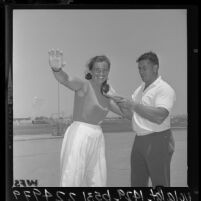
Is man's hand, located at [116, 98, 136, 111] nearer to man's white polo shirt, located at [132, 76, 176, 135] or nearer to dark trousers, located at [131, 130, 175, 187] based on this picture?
man's white polo shirt, located at [132, 76, 176, 135]

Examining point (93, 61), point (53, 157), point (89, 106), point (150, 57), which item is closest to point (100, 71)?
point (93, 61)

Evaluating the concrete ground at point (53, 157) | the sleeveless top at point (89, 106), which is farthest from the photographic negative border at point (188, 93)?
the sleeveless top at point (89, 106)

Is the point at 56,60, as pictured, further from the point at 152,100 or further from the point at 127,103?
the point at 152,100

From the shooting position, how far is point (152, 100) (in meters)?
3.06

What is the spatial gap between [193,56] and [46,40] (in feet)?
4.17

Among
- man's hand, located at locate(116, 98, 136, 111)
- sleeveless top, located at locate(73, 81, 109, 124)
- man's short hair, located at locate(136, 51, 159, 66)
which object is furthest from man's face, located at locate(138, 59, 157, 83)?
sleeveless top, located at locate(73, 81, 109, 124)

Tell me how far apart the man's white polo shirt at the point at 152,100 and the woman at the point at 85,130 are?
19 cm

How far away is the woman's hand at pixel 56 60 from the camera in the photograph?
306 cm

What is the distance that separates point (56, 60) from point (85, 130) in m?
0.64

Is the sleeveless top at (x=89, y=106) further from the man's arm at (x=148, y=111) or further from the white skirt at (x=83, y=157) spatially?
the man's arm at (x=148, y=111)

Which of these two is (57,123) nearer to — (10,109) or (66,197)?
(10,109)

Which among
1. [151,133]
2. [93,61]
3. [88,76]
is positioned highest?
[93,61]
